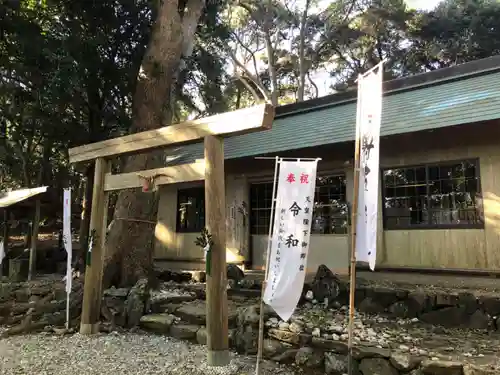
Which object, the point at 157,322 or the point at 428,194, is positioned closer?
the point at 157,322

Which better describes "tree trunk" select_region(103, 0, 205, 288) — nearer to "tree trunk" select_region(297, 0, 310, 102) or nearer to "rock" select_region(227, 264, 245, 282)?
"rock" select_region(227, 264, 245, 282)

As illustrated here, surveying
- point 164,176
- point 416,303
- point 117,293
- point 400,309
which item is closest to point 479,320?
point 416,303

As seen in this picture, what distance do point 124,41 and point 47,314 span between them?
7.79 m

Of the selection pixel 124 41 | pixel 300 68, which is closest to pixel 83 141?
pixel 124 41

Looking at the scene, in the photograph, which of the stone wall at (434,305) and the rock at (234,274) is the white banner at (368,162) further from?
the rock at (234,274)

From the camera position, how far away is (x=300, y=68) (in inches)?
864

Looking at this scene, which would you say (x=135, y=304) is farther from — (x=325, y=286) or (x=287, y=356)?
(x=325, y=286)

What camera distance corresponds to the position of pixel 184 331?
6.10m

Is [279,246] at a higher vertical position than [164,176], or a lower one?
lower

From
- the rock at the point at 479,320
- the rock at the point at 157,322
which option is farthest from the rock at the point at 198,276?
the rock at the point at 479,320

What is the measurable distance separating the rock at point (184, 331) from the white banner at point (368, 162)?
3159 mm

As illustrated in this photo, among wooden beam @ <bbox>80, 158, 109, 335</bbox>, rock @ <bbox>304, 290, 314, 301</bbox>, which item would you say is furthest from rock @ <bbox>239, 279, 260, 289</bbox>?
wooden beam @ <bbox>80, 158, 109, 335</bbox>

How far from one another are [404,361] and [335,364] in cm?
81

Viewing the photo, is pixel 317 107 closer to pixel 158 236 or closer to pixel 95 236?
pixel 158 236
